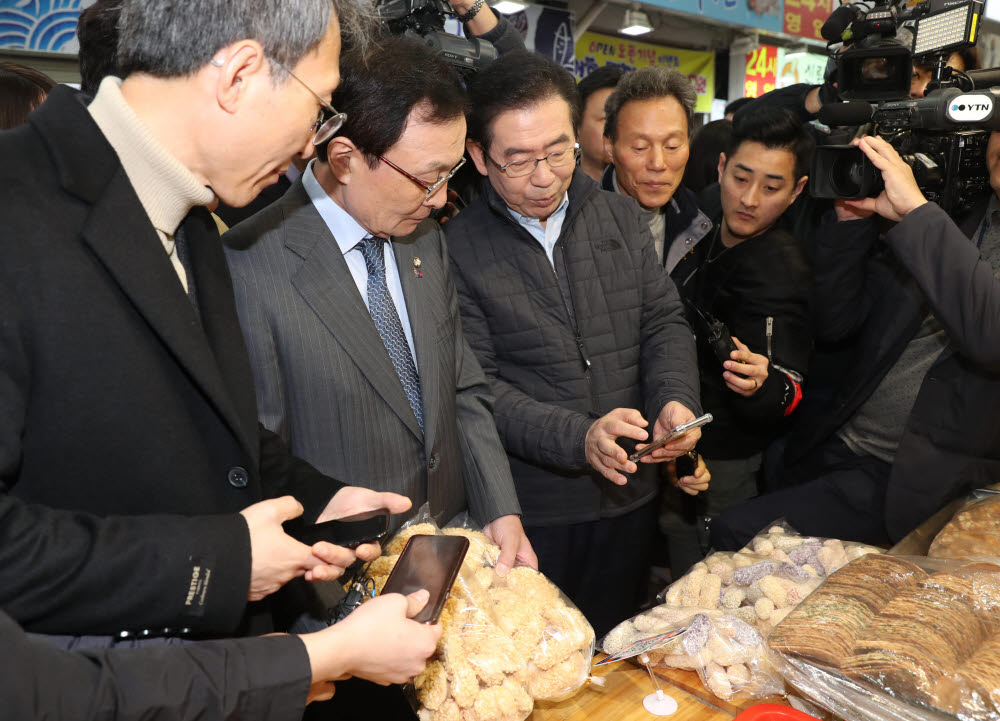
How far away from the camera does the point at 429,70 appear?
1383 mm

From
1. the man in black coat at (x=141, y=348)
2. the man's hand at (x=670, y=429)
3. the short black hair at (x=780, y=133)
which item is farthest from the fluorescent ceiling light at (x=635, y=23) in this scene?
the man in black coat at (x=141, y=348)

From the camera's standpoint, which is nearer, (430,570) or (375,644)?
(375,644)

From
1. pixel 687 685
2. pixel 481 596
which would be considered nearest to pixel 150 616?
pixel 481 596

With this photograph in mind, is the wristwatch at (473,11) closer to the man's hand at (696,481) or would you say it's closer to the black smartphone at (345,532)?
the man's hand at (696,481)

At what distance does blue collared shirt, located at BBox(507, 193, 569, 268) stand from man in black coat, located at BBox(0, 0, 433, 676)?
35.5 inches

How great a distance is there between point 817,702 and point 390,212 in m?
1.06

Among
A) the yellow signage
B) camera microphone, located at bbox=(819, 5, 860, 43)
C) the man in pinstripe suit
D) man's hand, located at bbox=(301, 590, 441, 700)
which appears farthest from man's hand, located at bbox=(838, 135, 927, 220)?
the yellow signage

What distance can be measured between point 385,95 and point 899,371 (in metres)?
1.39

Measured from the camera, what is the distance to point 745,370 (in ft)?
6.30

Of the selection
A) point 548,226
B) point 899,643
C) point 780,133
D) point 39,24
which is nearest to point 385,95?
point 548,226

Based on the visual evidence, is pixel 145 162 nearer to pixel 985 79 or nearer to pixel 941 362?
pixel 941 362

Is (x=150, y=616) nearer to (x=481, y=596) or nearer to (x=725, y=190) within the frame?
(x=481, y=596)

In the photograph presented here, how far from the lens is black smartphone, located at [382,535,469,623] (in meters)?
0.91

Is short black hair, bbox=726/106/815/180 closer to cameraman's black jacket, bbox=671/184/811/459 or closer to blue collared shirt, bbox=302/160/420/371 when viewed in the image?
cameraman's black jacket, bbox=671/184/811/459
